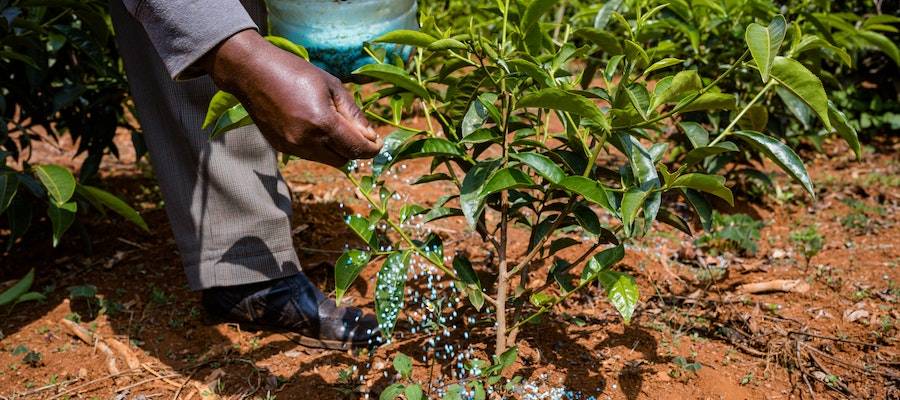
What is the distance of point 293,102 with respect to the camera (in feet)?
4.79

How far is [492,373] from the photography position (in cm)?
190

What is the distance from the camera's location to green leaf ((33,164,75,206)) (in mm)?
2158

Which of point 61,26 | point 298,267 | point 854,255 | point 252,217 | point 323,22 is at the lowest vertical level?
point 854,255

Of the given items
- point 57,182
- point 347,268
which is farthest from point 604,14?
point 57,182

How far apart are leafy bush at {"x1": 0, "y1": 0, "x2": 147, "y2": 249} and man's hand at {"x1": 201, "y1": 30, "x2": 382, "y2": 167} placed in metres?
0.89

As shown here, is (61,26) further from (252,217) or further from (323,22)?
(323,22)

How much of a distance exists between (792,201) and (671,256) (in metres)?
0.93

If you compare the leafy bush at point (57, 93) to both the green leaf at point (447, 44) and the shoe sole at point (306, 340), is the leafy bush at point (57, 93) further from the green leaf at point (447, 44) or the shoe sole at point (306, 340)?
the green leaf at point (447, 44)

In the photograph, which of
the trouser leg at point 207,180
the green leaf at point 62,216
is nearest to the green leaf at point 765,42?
the trouser leg at point 207,180

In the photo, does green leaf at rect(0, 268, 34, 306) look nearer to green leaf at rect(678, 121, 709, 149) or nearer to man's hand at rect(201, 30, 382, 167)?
man's hand at rect(201, 30, 382, 167)

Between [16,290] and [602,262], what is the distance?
6.16 feet

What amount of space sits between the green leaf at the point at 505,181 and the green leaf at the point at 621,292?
0.98ft

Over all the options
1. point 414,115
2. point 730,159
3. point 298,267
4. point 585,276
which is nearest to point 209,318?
point 298,267

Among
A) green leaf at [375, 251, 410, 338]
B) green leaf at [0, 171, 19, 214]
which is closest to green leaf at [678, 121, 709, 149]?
green leaf at [375, 251, 410, 338]
